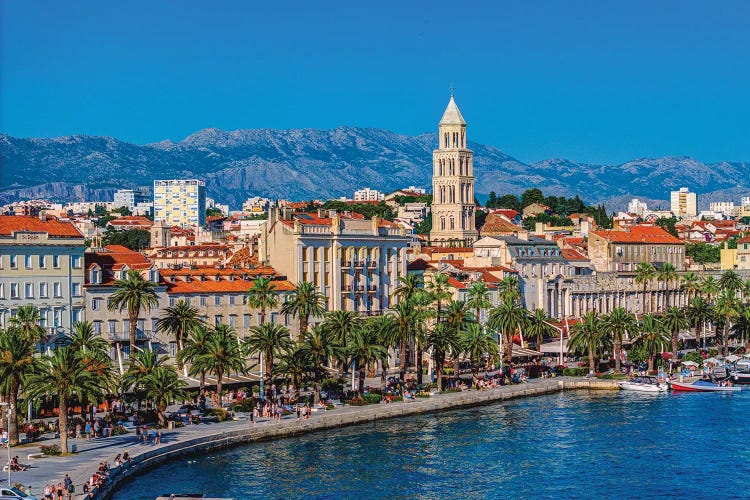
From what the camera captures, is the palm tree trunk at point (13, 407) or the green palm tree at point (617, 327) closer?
the palm tree trunk at point (13, 407)

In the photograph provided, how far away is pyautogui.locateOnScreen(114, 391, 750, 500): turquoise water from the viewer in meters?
74.0

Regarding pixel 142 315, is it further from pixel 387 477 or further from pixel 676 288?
pixel 676 288

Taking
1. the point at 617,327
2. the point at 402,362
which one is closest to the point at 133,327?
the point at 402,362

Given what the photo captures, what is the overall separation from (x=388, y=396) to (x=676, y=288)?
3499 inches

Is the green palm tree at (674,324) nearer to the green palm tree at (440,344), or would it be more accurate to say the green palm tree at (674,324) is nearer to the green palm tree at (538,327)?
the green palm tree at (538,327)

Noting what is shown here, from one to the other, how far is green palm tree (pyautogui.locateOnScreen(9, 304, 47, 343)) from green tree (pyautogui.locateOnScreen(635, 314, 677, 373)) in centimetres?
6308

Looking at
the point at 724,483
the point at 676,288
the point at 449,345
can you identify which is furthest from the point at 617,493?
the point at 676,288

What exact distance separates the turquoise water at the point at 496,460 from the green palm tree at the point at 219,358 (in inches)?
335

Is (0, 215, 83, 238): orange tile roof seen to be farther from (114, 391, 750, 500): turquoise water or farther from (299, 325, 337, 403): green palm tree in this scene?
(114, 391, 750, 500): turquoise water

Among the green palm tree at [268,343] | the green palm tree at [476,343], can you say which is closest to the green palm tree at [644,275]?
the green palm tree at [476,343]

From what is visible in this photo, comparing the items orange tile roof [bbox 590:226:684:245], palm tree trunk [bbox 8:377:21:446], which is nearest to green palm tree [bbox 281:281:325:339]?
palm tree trunk [bbox 8:377:21:446]

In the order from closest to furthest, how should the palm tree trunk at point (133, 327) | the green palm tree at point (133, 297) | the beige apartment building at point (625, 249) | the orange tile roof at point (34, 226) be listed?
the green palm tree at point (133, 297)
the palm tree trunk at point (133, 327)
the orange tile roof at point (34, 226)
the beige apartment building at point (625, 249)

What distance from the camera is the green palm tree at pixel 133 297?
9900 cm

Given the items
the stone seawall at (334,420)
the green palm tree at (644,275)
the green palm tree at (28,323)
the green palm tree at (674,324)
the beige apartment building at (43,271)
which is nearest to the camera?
the stone seawall at (334,420)
